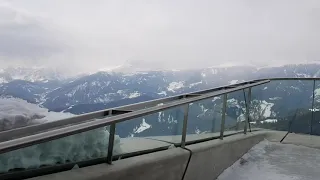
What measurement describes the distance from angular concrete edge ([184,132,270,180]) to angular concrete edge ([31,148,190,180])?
0.14 meters

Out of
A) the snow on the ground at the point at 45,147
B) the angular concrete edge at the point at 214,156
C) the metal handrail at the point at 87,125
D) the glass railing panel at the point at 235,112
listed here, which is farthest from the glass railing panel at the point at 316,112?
the snow on the ground at the point at 45,147

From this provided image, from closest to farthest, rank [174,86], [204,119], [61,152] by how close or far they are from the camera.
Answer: [61,152]
[204,119]
[174,86]

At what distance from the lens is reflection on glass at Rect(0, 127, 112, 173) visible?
1529 millimetres

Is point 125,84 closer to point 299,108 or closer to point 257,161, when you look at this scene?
point 299,108

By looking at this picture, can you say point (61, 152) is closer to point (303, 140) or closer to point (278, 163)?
point (278, 163)

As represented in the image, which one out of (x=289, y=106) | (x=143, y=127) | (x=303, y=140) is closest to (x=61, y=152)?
(x=143, y=127)

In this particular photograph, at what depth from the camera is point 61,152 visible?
1752 millimetres

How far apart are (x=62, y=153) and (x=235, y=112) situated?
2.66 m

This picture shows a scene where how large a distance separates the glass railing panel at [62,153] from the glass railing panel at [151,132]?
107mm

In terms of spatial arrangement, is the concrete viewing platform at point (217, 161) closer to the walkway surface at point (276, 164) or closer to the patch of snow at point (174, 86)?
the walkway surface at point (276, 164)

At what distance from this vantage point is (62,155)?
1783mm

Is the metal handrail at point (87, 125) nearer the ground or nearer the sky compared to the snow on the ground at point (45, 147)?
nearer the sky

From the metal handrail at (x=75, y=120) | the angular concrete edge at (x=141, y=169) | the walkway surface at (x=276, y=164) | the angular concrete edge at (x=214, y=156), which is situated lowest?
the walkway surface at (x=276, y=164)

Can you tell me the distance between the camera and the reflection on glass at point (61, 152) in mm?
1529
